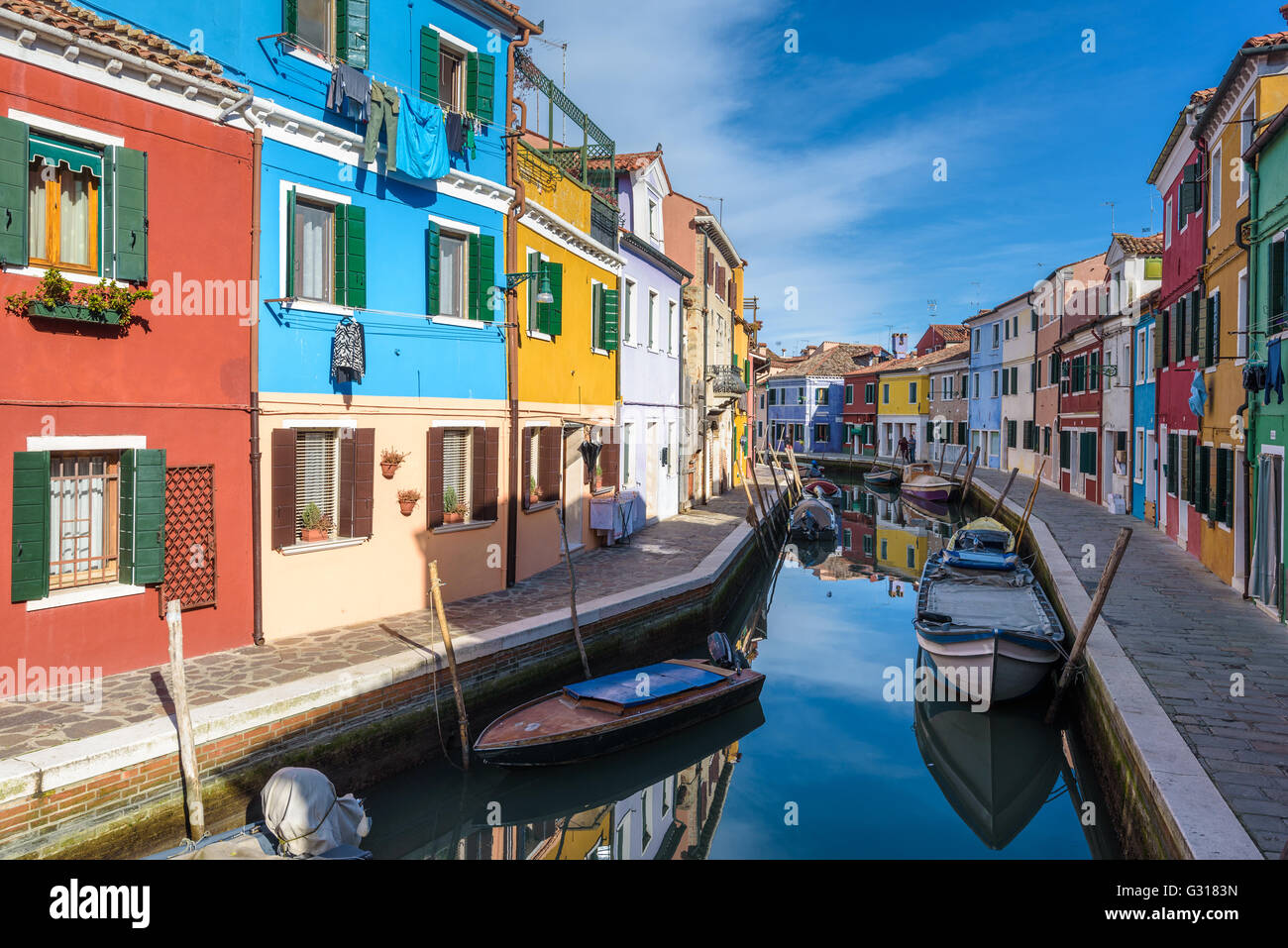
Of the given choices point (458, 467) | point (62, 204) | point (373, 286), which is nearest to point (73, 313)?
point (62, 204)

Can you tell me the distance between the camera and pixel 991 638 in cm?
1118

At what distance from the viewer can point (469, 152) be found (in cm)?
1337

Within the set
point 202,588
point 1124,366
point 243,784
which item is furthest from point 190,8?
point 1124,366

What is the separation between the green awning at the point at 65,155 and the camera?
842 cm

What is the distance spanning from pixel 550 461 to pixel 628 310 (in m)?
6.60

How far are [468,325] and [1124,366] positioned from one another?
2078 centimetres

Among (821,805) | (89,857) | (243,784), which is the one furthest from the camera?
(821,805)

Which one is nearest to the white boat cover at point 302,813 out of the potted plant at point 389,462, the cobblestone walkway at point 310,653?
the cobblestone walkway at point 310,653

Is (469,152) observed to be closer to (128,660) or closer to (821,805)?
(128,660)

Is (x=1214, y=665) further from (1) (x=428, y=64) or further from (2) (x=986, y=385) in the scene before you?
(2) (x=986, y=385)

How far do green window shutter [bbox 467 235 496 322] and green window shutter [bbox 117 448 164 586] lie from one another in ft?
18.3

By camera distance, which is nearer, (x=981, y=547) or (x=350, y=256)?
(x=350, y=256)

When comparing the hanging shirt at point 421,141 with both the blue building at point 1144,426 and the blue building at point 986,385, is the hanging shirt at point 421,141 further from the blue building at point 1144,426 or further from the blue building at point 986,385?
the blue building at point 986,385
